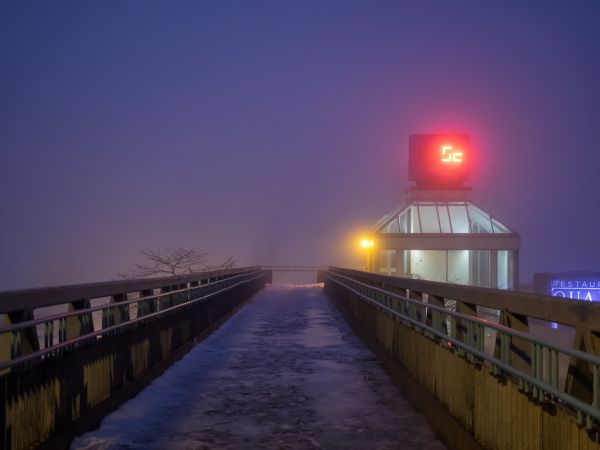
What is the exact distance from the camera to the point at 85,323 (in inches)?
311

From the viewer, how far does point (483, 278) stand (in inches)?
2202

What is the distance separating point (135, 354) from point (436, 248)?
152 ft

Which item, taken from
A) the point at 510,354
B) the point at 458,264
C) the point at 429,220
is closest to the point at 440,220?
the point at 429,220

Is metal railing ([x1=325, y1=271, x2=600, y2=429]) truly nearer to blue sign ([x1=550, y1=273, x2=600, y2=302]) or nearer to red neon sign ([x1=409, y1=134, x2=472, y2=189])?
blue sign ([x1=550, y1=273, x2=600, y2=302])

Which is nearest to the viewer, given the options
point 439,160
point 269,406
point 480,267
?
point 269,406

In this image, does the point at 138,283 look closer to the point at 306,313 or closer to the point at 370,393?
the point at 370,393

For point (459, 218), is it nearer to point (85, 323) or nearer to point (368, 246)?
point (368, 246)

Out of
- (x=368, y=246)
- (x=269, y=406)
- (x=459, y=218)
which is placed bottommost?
(x=269, y=406)

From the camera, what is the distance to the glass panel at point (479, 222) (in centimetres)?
5578

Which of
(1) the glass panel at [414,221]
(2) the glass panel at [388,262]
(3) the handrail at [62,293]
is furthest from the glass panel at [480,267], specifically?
(3) the handrail at [62,293]

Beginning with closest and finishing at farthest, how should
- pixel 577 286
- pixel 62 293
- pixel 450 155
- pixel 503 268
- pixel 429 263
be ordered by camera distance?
pixel 62 293 < pixel 577 286 < pixel 503 268 < pixel 429 263 < pixel 450 155

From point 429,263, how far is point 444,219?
3.52m

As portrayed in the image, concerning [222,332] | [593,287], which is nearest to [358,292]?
[222,332]

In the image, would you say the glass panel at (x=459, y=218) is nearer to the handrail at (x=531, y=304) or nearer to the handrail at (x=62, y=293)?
the handrail at (x=62, y=293)
